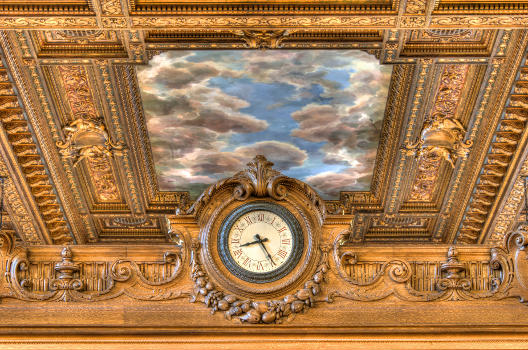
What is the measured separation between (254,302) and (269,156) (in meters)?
8.12

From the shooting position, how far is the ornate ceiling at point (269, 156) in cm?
1009

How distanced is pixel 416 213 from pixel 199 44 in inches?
232

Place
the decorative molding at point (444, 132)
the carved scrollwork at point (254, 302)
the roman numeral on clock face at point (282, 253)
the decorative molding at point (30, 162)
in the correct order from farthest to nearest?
the decorative molding at point (444, 132) → the decorative molding at point (30, 162) → the roman numeral on clock face at point (282, 253) → the carved scrollwork at point (254, 302)

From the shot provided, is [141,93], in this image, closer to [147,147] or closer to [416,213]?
[147,147]

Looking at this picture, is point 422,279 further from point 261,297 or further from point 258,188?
point 258,188

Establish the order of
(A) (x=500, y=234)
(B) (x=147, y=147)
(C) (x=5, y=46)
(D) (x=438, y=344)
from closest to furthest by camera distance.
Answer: (D) (x=438, y=344) < (C) (x=5, y=46) < (B) (x=147, y=147) < (A) (x=500, y=234)

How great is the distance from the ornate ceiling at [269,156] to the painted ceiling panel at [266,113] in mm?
266

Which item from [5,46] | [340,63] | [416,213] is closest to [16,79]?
[5,46]

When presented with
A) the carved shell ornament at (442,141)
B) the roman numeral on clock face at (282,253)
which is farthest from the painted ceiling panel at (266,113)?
the roman numeral on clock face at (282,253)

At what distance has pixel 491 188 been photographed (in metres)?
14.5

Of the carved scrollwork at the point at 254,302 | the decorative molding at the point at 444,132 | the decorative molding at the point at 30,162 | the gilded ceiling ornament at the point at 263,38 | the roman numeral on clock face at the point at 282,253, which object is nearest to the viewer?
the carved scrollwork at the point at 254,302

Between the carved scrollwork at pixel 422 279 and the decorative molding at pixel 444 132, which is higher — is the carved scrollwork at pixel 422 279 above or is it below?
below

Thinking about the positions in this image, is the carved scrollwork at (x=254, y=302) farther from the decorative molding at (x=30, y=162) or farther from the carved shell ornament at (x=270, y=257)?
the decorative molding at (x=30, y=162)

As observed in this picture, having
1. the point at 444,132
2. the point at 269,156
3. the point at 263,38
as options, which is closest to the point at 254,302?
the point at 263,38
